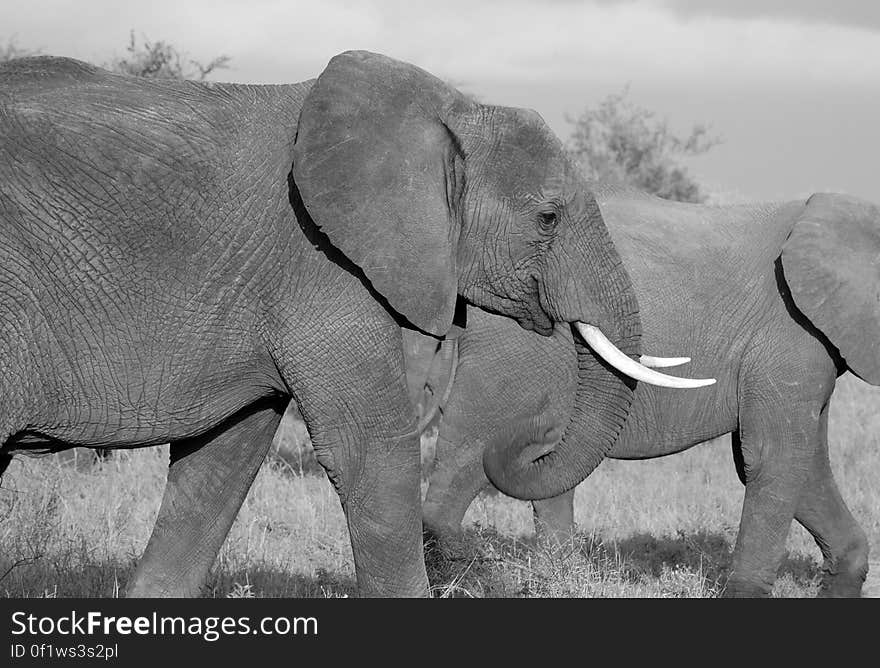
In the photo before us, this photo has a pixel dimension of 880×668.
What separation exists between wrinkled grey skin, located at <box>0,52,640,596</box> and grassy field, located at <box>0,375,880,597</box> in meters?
1.34

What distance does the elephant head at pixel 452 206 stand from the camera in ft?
14.7

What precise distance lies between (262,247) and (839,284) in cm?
322

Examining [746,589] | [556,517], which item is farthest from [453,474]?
[746,589]

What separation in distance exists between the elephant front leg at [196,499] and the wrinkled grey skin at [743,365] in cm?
157

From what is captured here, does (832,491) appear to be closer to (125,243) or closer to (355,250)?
(355,250)

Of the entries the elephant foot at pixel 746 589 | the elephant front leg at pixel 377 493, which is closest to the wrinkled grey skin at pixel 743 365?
the elephant foot at pixel 746 589

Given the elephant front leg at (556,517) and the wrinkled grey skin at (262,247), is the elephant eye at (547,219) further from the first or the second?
the elephant front leg at (556,517)

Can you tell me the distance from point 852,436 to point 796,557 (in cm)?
325

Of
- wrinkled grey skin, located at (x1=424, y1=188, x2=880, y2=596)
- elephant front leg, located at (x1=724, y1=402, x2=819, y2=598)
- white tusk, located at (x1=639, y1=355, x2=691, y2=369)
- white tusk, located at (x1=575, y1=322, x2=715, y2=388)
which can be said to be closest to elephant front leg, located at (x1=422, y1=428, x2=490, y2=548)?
wrinkled grey skin, located at (x1=424, y1=188, x2=880, y2=596)

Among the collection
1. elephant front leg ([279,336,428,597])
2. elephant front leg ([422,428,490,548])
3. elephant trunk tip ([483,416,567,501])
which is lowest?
elephant front leg ([422,428,490,548])

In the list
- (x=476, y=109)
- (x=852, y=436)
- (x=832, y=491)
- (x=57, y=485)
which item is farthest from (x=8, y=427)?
(x=852, y=436)

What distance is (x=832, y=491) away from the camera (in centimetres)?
717

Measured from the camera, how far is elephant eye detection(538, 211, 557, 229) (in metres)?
4.74

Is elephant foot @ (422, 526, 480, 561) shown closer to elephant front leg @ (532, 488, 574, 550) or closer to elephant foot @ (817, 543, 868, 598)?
elephant front leg @ (532, 488, 574, 550)
